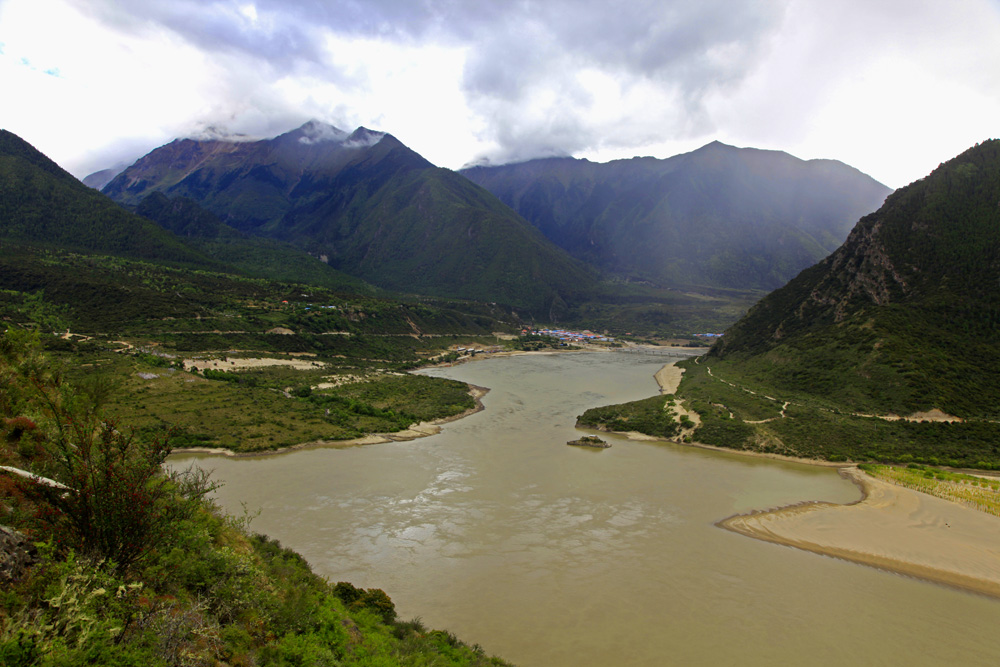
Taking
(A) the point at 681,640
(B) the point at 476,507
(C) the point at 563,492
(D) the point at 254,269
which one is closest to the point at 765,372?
(C) the point at 563,492

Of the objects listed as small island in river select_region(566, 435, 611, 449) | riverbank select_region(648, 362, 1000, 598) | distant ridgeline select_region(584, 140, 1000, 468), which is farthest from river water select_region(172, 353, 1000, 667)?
distant ridgeline select_region(584, 140, 1000, 468)

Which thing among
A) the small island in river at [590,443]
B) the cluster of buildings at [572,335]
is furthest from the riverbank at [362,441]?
the cluster of buildings at [572,335]

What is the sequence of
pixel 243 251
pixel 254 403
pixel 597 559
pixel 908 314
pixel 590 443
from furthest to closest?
pixel 243 251, pixel 908 314, pixel 254 403, pixel 590 443, pixel 597 559

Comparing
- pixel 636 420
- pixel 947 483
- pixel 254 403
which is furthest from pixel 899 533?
pixel 254 403

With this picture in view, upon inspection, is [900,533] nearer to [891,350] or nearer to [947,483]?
[947,483]

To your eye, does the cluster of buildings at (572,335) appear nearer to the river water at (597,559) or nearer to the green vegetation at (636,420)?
the green vegetation at (636,420)
